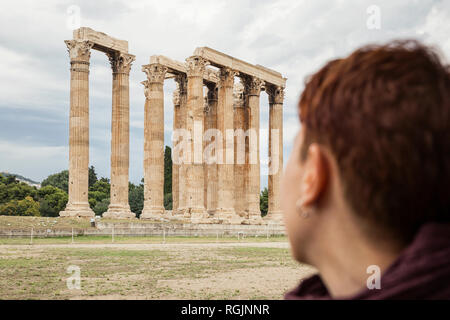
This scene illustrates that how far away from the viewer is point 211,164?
172 ft

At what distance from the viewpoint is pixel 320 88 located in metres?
1.30

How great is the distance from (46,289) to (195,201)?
33.3m

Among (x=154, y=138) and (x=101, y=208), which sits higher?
(x=154, y=138)

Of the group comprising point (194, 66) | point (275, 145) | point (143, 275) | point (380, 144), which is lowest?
point (143, 275)

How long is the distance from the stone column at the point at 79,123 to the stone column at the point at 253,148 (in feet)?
57.1

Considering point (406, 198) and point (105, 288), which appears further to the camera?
point (105, 288)

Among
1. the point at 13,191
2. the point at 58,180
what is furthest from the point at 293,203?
the point at 58,180

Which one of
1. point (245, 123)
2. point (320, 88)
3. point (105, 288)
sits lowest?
point (105, 288)

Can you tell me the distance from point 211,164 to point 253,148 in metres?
4.34

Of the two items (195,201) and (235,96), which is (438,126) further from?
(235,96)

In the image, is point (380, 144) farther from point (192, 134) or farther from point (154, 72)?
point (154, 72)

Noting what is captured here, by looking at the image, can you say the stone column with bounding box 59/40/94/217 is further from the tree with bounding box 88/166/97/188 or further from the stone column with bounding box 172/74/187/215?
the tree with bounding box 88/166/97/188

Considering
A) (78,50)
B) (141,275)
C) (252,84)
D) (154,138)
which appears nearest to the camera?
(141,275)
